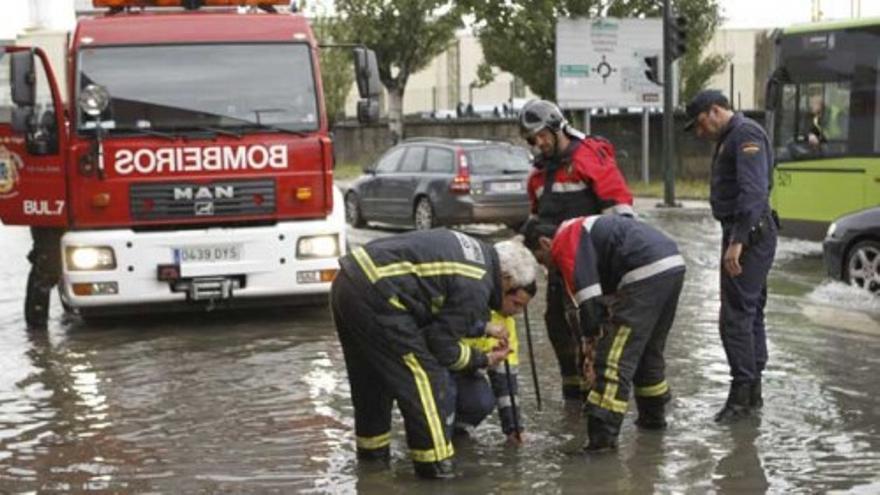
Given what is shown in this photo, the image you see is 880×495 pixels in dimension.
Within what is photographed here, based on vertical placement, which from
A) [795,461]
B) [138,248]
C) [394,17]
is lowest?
[795,461]

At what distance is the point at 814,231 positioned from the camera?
1719 centimetres

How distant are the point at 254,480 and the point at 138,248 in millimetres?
4955

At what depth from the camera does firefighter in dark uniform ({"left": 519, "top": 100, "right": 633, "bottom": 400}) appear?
26.0 feet

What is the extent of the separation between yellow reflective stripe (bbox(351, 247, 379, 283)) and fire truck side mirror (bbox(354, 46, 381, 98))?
5982 mm

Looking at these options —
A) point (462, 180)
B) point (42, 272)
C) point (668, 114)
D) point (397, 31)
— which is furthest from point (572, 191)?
point (397, 31)

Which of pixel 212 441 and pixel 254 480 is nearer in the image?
pixel 254 480

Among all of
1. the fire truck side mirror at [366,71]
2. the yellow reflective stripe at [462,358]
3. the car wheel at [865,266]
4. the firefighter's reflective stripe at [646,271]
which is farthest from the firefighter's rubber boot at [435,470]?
the car wheel at [865,266]

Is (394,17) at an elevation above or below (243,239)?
above

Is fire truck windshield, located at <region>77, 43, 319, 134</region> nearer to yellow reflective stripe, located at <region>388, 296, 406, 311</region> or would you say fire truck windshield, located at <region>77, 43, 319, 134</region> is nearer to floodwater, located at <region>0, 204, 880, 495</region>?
floodwater, located at <region>0, 204, 880, 495</region>

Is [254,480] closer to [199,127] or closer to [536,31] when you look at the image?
[199,127]

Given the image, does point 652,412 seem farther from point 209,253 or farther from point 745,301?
point 209,253

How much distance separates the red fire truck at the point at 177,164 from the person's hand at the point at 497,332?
5108 mm

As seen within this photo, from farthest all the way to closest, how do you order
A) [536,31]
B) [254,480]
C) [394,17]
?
1. [394,17]
2. [536,31]
3. [254,480]

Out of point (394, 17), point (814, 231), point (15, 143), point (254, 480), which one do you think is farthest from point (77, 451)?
point (394, 17)
